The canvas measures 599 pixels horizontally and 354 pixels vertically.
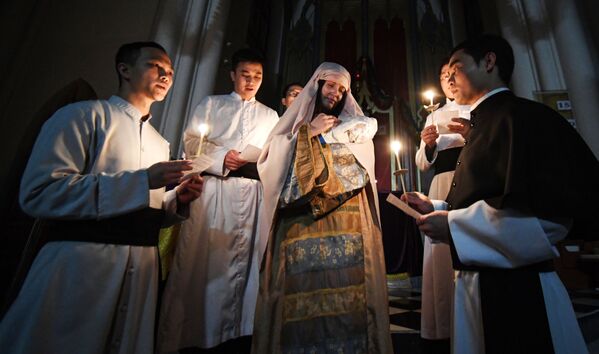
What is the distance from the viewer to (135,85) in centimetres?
166

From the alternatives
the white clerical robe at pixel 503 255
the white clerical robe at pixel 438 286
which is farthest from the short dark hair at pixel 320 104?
the white clerical robe at pixel 503 255

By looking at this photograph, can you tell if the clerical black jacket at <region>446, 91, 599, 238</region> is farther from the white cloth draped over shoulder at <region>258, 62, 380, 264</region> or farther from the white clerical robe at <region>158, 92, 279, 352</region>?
the white clerical robe at <region>158, 92, 279, 352</region>

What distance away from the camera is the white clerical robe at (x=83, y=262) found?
1064mm

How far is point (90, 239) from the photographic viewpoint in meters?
1.21

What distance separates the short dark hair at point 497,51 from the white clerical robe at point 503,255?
76 cm

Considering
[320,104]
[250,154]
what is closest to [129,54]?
[250,154]

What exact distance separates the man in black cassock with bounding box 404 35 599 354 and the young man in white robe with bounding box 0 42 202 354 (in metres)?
1.22

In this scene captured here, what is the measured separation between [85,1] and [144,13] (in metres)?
0.57

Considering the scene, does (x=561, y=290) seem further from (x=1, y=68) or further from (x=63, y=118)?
(x=1, y=68)

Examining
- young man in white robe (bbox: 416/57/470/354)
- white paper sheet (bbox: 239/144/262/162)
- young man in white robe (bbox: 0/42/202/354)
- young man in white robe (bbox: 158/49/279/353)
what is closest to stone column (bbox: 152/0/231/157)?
young man in white robe (bbox: 158/49/279/353)

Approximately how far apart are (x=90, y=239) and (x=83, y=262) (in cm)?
10

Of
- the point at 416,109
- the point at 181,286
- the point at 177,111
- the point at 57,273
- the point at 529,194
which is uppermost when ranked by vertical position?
the point at 416,109

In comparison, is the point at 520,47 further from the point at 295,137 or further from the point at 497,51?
the point at 295,137

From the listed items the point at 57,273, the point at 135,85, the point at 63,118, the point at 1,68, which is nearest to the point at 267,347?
the point at 57,273
